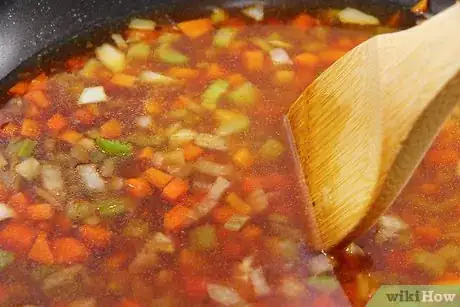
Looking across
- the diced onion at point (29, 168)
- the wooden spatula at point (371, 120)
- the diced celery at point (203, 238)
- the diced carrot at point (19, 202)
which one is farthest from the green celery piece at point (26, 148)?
the wooden spatula at point (371, 120)

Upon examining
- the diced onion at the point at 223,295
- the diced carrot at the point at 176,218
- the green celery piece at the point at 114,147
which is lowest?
the diced onion at the point at 223,295

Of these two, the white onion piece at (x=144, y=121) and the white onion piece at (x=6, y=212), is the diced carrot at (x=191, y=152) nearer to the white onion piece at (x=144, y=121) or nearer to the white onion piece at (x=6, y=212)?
the white onion piece at (x=144, y=121)

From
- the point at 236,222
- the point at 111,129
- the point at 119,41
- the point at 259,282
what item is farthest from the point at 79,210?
the point at 119,41

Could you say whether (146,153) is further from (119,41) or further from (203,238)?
(119,41)

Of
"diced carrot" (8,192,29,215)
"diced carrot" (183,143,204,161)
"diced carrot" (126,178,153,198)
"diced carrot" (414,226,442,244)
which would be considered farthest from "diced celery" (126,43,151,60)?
"diced carrot" (414,226,442,244)

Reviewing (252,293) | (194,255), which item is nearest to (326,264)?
(252,293)
